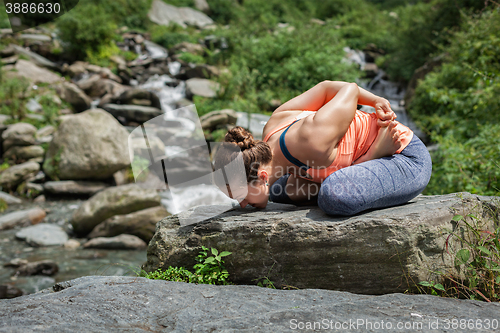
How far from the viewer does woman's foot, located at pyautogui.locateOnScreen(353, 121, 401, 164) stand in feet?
7.73

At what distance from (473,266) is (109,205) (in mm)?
5913

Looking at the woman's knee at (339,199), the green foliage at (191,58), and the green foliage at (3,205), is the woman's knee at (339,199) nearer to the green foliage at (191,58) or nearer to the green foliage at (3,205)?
the green foliage at (3,205)

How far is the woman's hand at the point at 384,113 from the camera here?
2.32 m

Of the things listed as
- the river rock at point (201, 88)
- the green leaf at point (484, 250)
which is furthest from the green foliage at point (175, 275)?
the river rock at point (201, 88)

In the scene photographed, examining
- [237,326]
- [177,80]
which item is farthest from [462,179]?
[177,80]

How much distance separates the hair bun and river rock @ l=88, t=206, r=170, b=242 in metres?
4.36

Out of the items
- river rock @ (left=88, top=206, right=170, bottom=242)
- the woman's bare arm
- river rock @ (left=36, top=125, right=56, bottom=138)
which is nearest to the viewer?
the woman's bare arm

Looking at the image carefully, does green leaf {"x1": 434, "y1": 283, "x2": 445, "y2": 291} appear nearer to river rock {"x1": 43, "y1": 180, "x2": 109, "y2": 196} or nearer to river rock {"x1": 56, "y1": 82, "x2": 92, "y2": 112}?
river rock {"x1": 43, "y1": 180, "x2": 109, "y2": 196}

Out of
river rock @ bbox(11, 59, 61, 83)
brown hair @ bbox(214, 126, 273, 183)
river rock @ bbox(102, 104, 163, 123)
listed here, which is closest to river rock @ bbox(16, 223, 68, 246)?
river rock @ bbox(102, 104, 163, 123)

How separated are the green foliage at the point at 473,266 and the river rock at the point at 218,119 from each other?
776cm

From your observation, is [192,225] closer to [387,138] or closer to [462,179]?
[387,138]

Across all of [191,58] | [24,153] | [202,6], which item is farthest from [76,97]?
[202,6]

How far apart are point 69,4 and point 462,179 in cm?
442

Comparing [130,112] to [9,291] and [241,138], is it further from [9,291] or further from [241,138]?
[241,138]
